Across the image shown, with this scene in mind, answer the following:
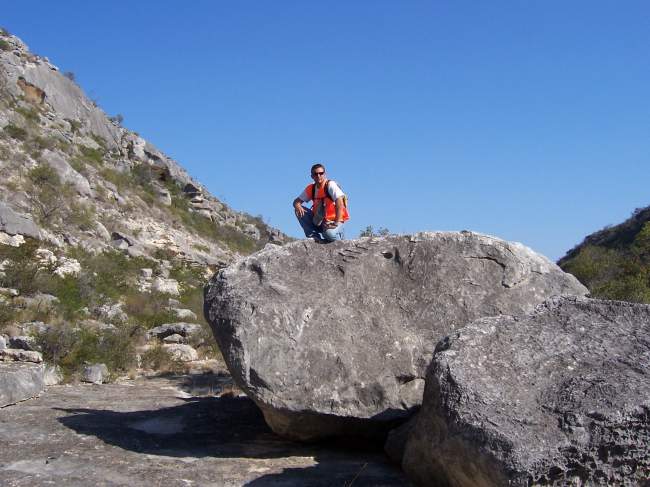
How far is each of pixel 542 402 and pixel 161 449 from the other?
3653mm

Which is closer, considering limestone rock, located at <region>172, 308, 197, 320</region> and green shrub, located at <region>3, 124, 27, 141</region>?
limestone rock, located at <region>172, 308, 197, 320</region>

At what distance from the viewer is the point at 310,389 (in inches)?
249

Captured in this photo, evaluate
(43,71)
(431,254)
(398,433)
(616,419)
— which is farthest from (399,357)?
(43,71)

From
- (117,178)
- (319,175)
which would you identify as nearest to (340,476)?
(319,175)

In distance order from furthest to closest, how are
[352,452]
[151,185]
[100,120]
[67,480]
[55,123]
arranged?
1. [100,120]
2. [151,185]
3. [55,123]
4. [352,452]
5. [67,480]

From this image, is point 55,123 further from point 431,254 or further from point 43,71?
point 431,254

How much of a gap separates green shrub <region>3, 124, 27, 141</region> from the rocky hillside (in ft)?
0.12

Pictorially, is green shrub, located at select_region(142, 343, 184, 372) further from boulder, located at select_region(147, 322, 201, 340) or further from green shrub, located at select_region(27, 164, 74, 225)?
green shrub, located at select_region(27, 164, 74, 225)

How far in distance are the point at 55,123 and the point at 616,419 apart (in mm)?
24724

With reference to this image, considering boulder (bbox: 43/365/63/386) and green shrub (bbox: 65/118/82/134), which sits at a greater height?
green shrub (bbox: 65/118/82/134)

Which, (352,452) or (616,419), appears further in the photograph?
(352,452)

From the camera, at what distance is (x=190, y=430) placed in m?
7.43

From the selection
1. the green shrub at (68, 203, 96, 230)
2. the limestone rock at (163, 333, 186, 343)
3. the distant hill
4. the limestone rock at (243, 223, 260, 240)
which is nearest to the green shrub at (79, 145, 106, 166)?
the green shrub at (68, 203, 96, 230)

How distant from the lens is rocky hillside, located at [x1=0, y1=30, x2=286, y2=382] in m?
12.5
